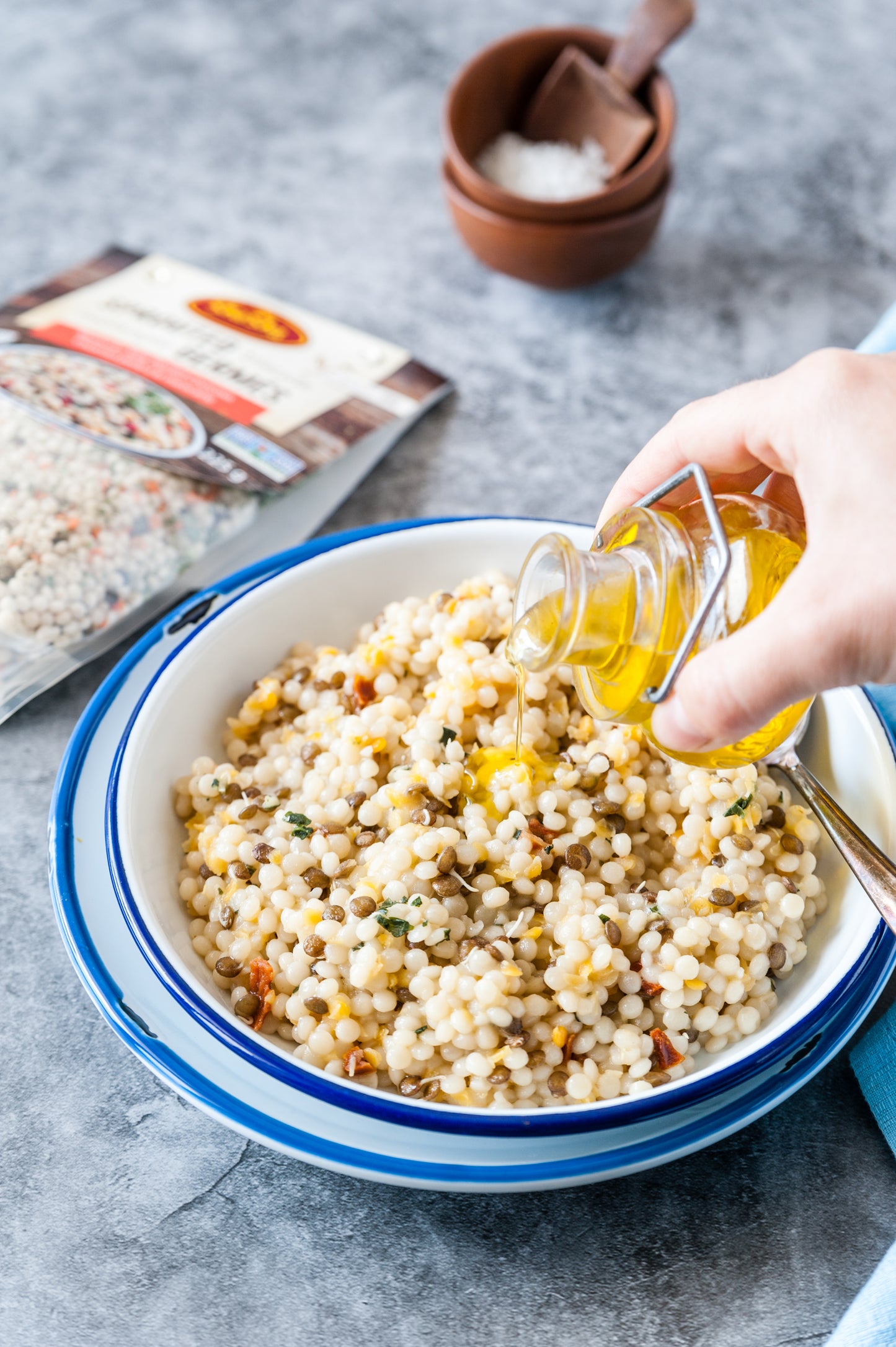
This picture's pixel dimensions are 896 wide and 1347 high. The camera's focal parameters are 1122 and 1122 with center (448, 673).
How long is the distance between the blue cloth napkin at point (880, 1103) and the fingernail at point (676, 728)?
50 centimetres

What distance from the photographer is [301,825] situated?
1311 mm

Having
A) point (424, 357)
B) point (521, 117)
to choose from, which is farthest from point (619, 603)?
point (521, 117)

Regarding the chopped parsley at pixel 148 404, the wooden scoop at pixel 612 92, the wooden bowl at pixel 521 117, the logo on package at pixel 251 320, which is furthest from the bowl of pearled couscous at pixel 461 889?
the wooden scoop at pixel 612 92

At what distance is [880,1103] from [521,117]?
1.98 metres

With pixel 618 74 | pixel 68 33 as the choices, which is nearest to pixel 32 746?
pixel 618 74

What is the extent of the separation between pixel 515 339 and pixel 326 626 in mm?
976

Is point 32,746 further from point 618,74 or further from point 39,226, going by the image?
point 618,74

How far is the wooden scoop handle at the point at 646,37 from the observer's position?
2.09 meters

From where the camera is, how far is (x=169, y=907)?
1.29 m

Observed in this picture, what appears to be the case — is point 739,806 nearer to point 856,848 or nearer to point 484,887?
point 856,848

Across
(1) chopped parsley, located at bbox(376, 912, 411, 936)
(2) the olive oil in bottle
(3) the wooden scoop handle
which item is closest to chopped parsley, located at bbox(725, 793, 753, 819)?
(2) the olive oil in bottle

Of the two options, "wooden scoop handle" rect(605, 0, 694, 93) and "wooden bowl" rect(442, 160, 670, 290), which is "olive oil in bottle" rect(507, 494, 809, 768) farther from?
"wooden scoop handle" rect(605, 0, 694, 93)

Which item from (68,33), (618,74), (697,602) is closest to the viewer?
(697,602)

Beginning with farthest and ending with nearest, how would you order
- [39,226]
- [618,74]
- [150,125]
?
[150,125] < [39,226] < [618,74]
